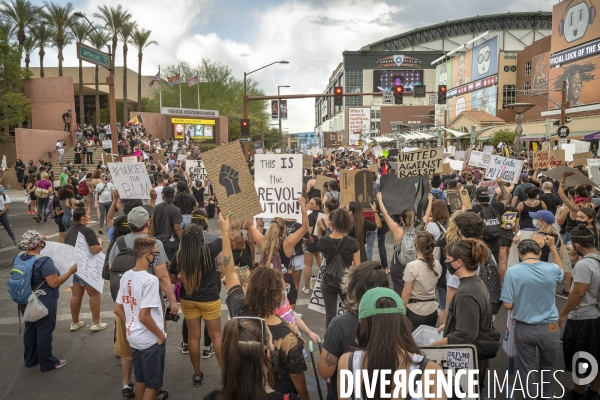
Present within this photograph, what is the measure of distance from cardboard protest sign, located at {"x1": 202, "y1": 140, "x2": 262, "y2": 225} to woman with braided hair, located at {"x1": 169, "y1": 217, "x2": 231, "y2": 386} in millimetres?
319

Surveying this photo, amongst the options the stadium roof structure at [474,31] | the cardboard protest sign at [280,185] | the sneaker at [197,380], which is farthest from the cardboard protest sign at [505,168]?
the stadium roof structure at [474,31]

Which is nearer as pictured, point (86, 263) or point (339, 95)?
point (86, 263)

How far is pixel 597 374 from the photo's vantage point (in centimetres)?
448

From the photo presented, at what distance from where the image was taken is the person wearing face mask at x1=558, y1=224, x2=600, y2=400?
440 cm

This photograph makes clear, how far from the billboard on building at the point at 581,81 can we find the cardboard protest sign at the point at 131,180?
37.0 metres

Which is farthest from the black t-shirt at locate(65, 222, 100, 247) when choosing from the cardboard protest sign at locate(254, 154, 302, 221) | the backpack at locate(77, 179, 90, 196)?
the backpack at locate(77, 179, 90, 196)

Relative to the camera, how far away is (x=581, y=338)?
14.8 feet

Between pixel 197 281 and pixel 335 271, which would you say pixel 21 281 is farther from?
pixel 335 271

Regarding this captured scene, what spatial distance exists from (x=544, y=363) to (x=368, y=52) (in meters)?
116

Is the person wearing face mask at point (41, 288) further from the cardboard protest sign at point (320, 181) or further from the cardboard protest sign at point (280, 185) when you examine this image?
the cardboard protest sign at point (320, 181)

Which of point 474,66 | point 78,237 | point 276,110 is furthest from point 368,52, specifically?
point 78,237

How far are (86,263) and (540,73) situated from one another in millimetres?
55474

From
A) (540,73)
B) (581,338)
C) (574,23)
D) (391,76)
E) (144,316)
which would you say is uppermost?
(391,76)

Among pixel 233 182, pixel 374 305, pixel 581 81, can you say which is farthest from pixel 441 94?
pixel 581 81
